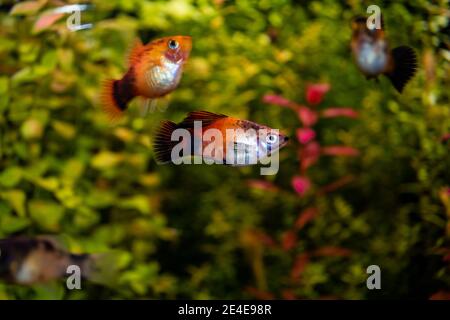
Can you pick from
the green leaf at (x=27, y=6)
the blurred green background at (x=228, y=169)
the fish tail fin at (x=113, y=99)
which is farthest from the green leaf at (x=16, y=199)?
the fish tail fin at (x=113, y=99)

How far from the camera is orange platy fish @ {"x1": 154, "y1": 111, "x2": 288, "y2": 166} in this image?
0.61 meters

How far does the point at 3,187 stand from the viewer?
5.92ft

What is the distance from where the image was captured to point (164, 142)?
641mm

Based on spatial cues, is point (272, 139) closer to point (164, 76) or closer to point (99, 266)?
point (164, 76)

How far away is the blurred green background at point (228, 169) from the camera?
1870mm

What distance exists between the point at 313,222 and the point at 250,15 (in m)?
0.84

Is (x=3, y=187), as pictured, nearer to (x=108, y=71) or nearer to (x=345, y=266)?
(x=108, y=71)

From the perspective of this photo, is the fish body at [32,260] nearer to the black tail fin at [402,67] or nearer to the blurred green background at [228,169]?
the blurred green background at [228,169]

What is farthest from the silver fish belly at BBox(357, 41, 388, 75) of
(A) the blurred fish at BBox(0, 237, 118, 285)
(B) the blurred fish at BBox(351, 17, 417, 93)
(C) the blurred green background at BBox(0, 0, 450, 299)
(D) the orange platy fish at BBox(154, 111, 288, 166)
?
(A) the blurred fish at BBox(0, 237, 118, 285)

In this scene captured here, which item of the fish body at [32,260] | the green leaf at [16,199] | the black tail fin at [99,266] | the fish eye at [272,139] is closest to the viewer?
the fish eye at [272,139]

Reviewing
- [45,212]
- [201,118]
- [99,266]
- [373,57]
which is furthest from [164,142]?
[45,212]

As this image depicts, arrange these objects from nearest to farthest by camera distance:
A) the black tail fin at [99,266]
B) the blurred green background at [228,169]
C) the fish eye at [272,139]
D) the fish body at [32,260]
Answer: the fish eye at [272,139] < the fish body at [32,260] < the black tail fin at [99,266] < the blurred green background at [228,169]

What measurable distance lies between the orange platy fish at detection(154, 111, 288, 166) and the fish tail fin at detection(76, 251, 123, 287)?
1.07 m
